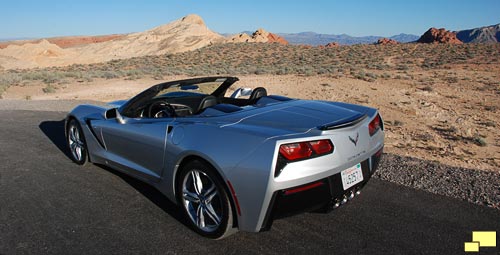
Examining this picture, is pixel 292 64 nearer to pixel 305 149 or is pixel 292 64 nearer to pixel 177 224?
pixel 177 224

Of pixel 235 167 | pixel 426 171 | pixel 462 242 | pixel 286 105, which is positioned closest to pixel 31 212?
pixel 235 167

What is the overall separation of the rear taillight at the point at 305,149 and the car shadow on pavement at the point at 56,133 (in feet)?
14.1

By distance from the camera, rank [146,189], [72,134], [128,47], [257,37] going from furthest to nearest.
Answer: [128,47] < [257,37] < [72,134] < [146,189]

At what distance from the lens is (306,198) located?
282cm

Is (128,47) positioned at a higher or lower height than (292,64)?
higher

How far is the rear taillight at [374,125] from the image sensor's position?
3429 millimetres

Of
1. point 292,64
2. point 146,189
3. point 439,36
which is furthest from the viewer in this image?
point 439,36

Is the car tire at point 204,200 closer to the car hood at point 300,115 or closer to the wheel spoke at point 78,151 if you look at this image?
the car hood at point 300,115

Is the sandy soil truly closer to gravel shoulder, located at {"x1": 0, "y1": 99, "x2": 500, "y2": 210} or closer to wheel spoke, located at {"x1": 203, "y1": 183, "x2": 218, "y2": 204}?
gravel shoulder, located at {"x1": 0, "y1": 99, "x2": 500, "y2": 210}

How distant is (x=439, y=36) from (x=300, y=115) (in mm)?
79848

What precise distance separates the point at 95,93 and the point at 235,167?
17.4 metres

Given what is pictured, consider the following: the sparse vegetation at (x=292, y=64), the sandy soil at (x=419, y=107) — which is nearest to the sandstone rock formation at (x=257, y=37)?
the sparse vegetation at (x=292, y=64)

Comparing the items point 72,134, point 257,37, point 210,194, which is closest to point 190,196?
point 210,194

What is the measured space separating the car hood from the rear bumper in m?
0.44
